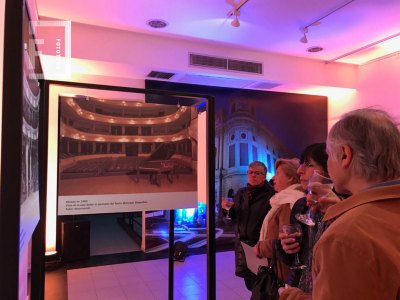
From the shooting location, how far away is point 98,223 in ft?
27.4

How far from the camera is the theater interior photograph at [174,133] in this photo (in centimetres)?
141

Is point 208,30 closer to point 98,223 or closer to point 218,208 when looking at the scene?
point 218,208

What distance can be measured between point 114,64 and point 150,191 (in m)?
A: 2.50

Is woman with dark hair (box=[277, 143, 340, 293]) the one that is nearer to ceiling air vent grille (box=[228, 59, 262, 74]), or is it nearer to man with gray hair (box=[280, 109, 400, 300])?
man with gray hair (box=[280, 109, 400, 300])

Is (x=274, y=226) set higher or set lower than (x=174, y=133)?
lower

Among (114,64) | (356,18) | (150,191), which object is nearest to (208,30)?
(114,64)

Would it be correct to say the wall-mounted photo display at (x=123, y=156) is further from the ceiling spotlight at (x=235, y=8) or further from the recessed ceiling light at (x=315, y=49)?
the recessed ceiling light at (x=315, y=49)

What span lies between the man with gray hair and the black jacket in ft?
6.17

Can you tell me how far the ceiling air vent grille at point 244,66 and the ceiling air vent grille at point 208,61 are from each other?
0.11 meters

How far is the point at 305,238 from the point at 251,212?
1.31 metres

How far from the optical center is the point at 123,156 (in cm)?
244

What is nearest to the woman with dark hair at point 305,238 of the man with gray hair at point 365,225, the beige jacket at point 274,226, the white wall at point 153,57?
the beige jacket at point 274,226

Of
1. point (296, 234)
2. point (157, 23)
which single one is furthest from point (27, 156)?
point (157, 23)

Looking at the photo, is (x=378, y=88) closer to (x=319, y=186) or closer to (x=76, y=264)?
(x=319, y=186)
